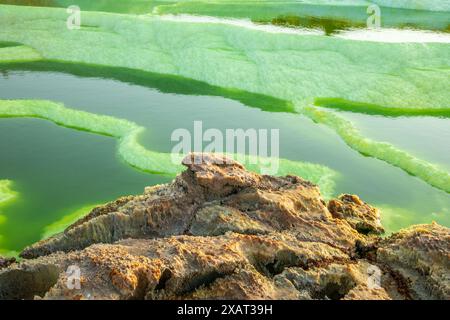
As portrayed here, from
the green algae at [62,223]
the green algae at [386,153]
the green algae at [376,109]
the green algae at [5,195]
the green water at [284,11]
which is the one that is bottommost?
the green algae at [62,223]

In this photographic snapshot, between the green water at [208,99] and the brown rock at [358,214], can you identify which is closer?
the brown rock at [358,214]

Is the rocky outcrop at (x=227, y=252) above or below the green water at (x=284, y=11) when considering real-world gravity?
below

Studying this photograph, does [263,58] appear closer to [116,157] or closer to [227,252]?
[116,157]

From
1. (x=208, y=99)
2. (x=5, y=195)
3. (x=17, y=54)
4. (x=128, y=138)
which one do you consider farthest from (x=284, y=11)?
(x=5, y=195)

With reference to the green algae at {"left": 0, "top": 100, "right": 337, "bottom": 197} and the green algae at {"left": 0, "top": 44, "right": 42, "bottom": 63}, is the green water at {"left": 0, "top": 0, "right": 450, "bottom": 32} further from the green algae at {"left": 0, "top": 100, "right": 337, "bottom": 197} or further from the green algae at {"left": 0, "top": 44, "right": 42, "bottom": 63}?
the green algae at {"left": 0, "top": 100, "right": 337, "bottom": 197}

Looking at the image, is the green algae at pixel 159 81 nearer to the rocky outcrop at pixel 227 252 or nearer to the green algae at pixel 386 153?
the green algae at pixel 386 153

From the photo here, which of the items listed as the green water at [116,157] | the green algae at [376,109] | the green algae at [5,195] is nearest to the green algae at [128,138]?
the green water at [116,157]

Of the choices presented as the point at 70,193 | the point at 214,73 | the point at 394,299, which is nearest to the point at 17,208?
the point at 70,193
